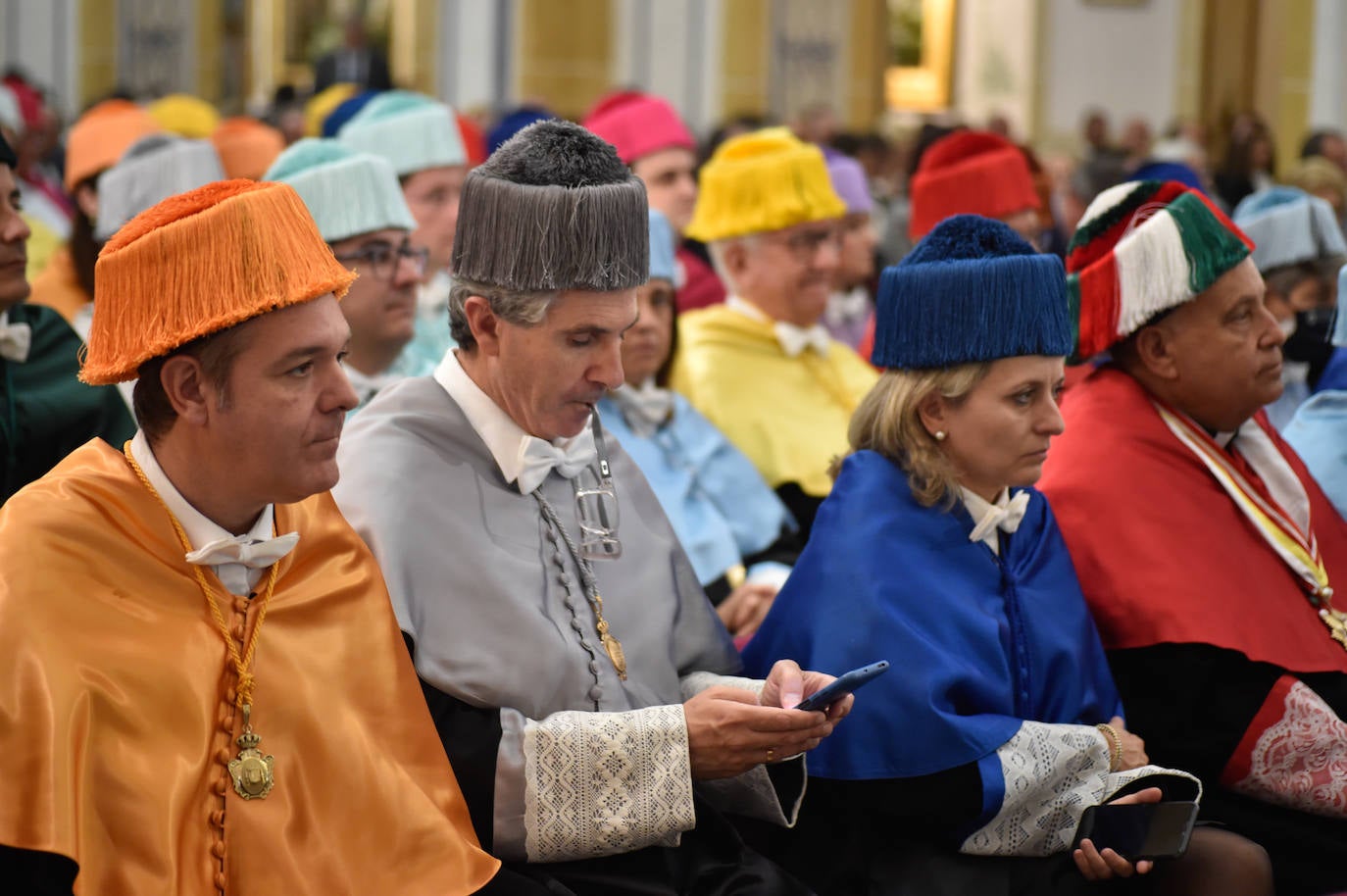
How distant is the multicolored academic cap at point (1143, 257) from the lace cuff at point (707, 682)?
4.49 ft

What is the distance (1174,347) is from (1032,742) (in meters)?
1.23

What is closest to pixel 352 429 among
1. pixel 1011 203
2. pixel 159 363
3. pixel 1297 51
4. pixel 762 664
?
pixel 159 363

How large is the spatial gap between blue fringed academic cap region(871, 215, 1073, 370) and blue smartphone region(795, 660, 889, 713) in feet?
2.81

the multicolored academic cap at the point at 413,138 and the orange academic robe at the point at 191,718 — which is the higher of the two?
the multicolored academic cap at the point at 413,138

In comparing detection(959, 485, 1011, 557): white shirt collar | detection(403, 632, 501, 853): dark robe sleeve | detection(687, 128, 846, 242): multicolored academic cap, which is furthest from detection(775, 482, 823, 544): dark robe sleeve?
detection(403, 632, 501, 853): dark robe sleeve

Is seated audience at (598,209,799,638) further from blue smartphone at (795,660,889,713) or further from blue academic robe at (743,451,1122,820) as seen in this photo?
blue smartphone at (795,660,889,713)

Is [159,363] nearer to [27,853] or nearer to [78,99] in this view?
[27,853]

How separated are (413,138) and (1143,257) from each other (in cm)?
300

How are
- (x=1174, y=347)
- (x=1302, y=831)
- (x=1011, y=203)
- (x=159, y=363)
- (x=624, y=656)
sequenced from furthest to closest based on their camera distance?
(x=1011, y=203), (x=1174, y=347), (x=1302, y=831), (x=624, y=656), (x=159, y=363)

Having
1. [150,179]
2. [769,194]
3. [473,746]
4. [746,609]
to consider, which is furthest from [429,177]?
[473,746]

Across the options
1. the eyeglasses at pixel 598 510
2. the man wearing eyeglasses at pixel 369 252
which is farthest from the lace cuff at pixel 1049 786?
the man wearing eyeglasses at pixel 369 252

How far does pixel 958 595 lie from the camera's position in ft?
11.1

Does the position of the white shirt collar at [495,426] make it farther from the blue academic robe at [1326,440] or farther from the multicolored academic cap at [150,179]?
the multicolored academic cap at [150,179]

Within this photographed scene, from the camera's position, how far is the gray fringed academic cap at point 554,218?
118 inches
